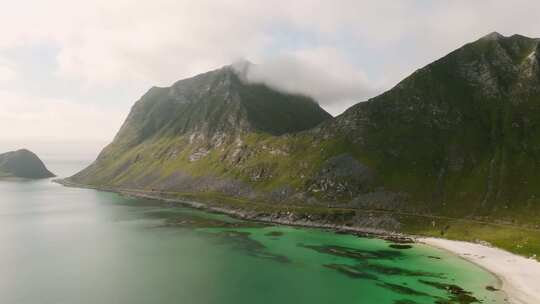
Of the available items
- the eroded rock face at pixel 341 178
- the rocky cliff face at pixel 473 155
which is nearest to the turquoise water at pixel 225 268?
the eroded rock face at pixel 341 178

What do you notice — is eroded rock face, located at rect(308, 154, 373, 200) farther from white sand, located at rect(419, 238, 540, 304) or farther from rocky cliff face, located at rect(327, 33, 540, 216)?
white sand, located at rect(419, 238, 540, 304)

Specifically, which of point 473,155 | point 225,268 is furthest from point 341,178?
point 225,268

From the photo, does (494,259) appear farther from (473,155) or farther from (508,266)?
(473,155)

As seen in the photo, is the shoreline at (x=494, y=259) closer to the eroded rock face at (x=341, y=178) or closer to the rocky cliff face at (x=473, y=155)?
the eroded rock face at (x=341, y=178)

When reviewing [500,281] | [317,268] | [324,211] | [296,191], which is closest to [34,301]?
[317,268]

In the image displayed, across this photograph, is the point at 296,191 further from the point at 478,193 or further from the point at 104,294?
the point at 104,294

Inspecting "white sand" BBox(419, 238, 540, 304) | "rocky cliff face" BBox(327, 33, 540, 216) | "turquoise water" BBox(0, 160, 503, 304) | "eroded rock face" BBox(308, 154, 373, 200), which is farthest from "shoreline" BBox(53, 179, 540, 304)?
"rocky cliff face" BBox(327, 33, 540, 216)

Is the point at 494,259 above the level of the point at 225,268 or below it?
above
